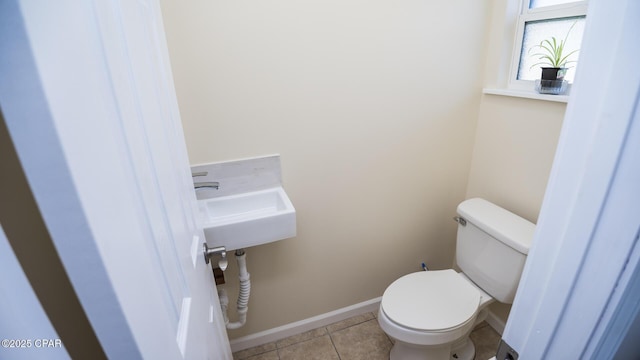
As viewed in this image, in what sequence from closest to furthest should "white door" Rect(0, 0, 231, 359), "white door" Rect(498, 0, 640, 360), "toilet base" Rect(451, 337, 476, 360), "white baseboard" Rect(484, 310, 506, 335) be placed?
1. "white door" Rect(0, 0, 231, 359)
2. "white door" Rect(498, 0, 640, 360)
3. "toilet base" Rect(451, 337, 476, 360)
4. "white baseboard" Rect(484, 310, 506, 335)

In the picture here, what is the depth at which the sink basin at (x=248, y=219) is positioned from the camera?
1228mm

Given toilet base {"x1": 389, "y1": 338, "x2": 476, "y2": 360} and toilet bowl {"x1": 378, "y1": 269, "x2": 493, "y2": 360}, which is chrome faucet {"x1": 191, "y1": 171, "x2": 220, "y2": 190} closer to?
toilet bowl {"x1": 378, "y1": 269, "x2": 493, "y2": 360}

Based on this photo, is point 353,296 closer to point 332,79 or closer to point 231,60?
point 332,79

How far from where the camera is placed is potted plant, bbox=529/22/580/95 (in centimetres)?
130

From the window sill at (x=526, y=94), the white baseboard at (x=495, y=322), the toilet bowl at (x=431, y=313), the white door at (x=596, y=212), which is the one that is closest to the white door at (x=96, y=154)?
the white door at (x=596, y=212)

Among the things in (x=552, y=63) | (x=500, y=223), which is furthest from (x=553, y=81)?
(x=500, y=223)

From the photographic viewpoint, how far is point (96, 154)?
280 millimetres

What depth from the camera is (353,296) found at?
1.91 m

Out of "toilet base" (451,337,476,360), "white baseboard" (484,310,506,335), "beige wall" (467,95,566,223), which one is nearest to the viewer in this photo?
"beige wall" (467,95,566,223)

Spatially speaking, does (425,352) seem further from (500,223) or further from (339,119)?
(339,119)

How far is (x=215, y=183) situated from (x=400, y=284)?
3.48 ft

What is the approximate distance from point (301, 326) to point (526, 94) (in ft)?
5.72

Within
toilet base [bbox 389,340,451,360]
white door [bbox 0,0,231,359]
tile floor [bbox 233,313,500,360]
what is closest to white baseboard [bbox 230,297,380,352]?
tile floor [bbox 233,313,500,360]

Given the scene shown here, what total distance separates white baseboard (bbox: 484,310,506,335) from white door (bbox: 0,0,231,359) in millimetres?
1881
